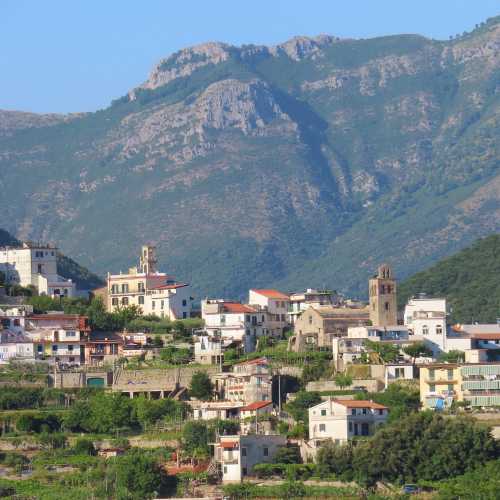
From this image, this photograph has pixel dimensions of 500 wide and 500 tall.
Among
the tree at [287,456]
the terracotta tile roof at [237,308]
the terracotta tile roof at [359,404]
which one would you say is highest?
the terracotta tile roof at [237,308]

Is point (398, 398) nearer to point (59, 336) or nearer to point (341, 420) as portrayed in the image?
point (341, 420)

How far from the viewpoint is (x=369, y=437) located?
9062 cm

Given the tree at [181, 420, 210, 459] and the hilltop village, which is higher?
the hilltop village

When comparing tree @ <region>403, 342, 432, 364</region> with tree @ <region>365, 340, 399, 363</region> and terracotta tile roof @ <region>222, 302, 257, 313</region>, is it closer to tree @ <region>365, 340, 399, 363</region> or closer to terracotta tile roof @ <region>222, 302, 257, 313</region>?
tree @ <region>365, 340, 399, 363</region>

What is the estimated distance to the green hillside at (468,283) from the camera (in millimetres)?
125562

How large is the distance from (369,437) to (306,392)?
655cm

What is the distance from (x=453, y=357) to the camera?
100 m

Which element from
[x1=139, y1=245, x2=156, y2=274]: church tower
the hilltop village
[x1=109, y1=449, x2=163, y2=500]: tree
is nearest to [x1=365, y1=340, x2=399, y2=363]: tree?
the hilltop village

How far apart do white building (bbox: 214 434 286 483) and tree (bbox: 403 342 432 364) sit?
39.5 feet

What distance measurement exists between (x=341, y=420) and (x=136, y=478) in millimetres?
9178

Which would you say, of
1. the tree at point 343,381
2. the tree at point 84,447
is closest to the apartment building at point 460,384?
the tree at point 343,381

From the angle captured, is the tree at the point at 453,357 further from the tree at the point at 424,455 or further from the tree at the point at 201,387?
the tree at the point at 424,455

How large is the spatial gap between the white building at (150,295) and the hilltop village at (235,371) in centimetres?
9

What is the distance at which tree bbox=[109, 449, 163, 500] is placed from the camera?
87250 mm
